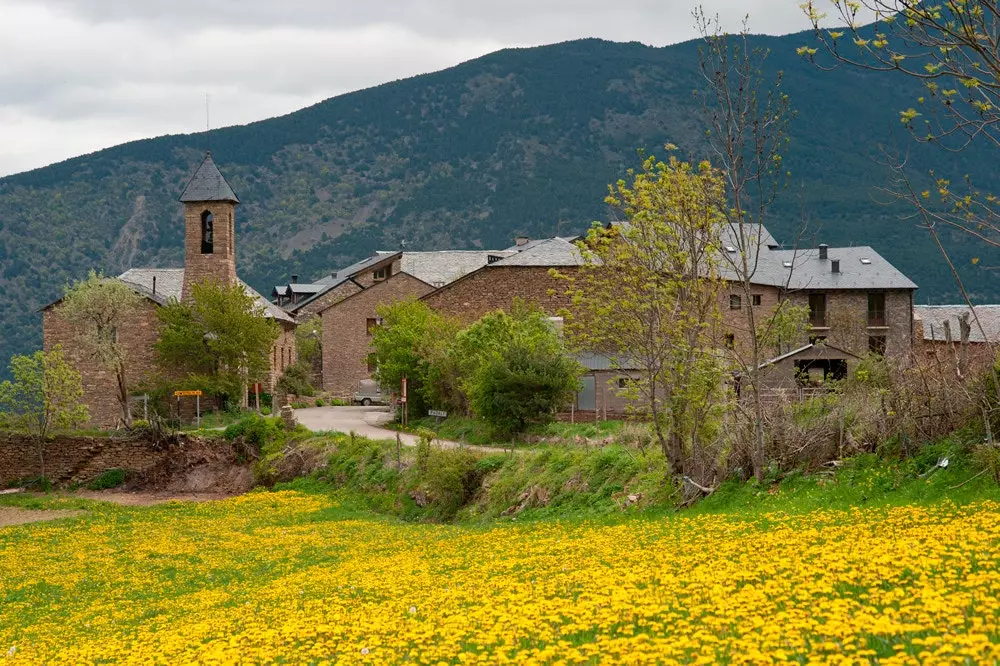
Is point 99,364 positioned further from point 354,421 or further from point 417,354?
point 417,354

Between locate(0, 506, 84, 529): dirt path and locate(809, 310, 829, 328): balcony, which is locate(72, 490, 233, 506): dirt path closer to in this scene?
locate(0, 506, 84, 529): dirt path

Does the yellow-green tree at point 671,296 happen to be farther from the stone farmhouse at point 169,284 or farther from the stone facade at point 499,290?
the stone farmhouse at point 169,284

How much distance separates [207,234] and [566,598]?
182ft

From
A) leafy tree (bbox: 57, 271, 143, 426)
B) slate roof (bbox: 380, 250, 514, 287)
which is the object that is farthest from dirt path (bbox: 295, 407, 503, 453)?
slate roof (bbox: 380, 250, 514, 287)

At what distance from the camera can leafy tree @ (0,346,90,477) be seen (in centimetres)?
4684

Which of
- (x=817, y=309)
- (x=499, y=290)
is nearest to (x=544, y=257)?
(x=499, y=290)

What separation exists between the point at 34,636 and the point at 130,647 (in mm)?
3658

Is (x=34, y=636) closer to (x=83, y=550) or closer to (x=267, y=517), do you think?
(x=83, y=550)

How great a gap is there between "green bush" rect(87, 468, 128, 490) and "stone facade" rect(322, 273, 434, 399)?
85.2 feet

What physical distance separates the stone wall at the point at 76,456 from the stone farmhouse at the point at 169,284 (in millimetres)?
10750

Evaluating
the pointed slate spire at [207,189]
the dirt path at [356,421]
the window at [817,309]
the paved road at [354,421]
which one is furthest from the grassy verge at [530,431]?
the window at [817,309]

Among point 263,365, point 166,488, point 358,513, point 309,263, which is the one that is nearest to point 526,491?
point 358,513

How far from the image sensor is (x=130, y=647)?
1357cm

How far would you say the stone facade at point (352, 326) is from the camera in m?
72.6
